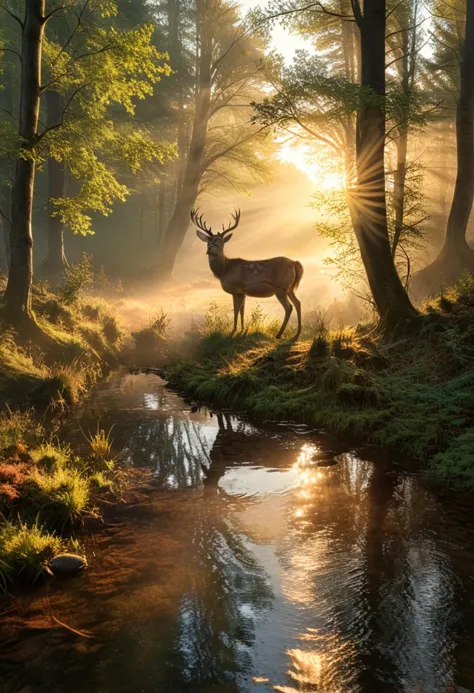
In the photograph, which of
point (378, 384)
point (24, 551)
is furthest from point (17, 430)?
point (378, 384)

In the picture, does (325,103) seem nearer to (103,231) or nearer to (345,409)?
(345,409)

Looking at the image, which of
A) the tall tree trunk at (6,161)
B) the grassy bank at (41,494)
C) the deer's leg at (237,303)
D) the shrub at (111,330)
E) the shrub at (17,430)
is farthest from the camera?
the tall tree trunk at (6,161)

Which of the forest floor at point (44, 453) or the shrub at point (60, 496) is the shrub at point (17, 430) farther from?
the shrub at point (60, 496)

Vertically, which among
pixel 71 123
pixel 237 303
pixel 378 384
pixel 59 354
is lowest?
pixel 59 354

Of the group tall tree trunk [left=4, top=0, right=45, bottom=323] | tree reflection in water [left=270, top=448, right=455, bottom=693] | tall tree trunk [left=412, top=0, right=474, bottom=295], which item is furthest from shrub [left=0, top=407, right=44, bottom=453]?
tall tree trunk [left=412, top=0, right=474, bottom=295]

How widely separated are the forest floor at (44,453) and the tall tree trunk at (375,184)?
5612mm

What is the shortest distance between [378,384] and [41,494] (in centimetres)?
520

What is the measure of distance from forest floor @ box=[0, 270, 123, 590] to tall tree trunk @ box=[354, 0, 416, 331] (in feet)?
18.4

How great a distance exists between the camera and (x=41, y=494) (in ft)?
16.5

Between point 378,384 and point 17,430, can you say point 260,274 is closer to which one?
point 378,384

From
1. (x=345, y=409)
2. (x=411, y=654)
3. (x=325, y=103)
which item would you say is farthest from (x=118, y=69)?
(x=411, y=654)

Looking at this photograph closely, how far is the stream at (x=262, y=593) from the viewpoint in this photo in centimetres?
311

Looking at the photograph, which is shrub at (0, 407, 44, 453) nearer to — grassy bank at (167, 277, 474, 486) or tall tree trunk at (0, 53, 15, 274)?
grassy bank at (167, 277, 474, 486)

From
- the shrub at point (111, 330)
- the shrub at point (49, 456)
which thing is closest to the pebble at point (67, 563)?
the shrub at point (49, 456)
